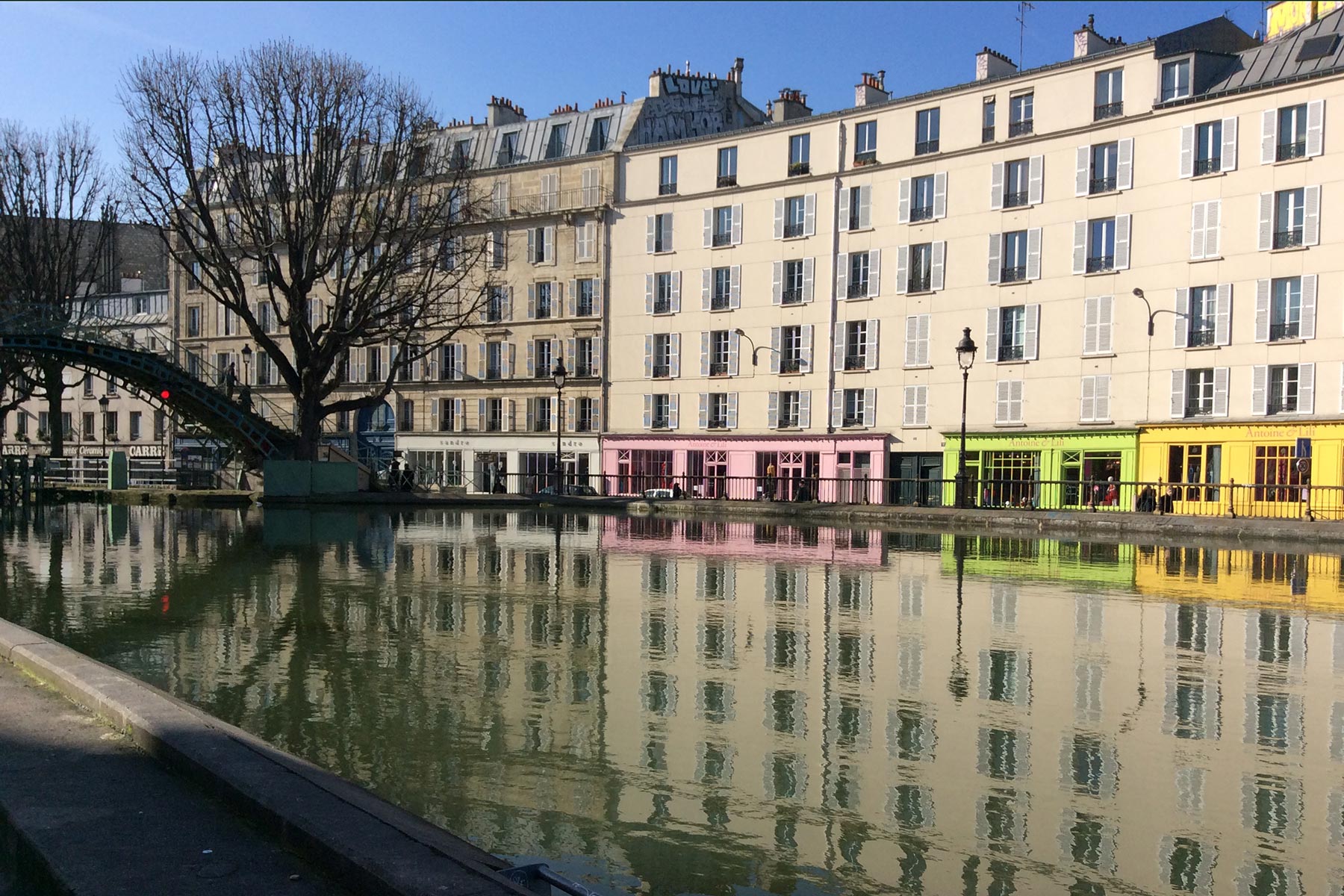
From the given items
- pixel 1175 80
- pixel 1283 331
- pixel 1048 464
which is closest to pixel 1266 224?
pixel 1283 331

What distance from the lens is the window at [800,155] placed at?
165ft

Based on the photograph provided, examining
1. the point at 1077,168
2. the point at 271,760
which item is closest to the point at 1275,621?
the point at 271,760

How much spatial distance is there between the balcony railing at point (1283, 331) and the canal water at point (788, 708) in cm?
2425

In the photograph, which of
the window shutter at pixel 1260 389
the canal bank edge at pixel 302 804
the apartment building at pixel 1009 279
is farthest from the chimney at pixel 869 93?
the canal bank edge at pixel 302 804

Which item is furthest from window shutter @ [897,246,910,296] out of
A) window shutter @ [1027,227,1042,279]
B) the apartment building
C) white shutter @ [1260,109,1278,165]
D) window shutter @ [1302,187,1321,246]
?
window shutter @ [1302,187,1321,246]

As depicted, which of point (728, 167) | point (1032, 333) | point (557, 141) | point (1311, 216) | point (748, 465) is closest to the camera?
point (1311, 216)

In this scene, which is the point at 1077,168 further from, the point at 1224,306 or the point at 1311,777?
the point at 1311,777

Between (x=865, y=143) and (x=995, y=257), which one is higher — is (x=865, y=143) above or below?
above

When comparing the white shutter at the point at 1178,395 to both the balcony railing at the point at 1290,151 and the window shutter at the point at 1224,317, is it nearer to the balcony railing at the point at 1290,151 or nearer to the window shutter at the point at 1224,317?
the window shutter at the point at 1224,317

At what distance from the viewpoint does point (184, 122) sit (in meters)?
36.6

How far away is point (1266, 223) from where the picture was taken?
38500 mm

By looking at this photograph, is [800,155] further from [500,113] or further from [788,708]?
[788,708]

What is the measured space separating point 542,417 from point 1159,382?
29.5 meters

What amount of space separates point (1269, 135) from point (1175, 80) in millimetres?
4038
